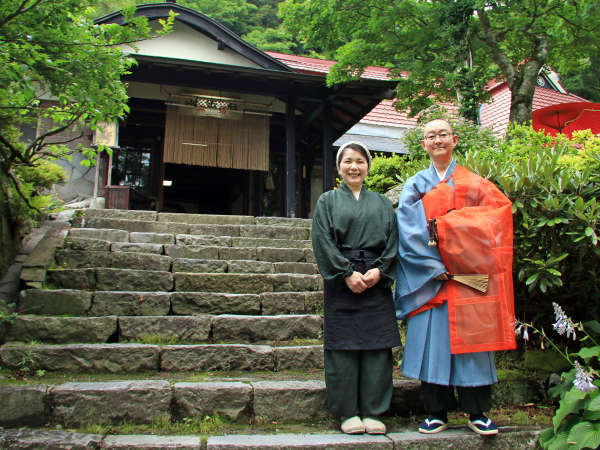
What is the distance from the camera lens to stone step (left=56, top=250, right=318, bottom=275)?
16.9ft

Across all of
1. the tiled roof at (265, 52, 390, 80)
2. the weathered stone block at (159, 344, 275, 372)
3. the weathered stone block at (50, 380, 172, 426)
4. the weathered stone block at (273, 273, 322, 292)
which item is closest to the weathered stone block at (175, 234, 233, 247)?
the weathered stone block at (273, 273, 322, 292)

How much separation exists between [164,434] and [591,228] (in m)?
3.04

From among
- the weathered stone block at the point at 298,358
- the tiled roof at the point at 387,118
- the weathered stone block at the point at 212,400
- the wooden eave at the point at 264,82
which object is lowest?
the weathered stone block at the point at 212,400

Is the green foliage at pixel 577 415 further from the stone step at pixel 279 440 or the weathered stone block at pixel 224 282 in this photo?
the weathered stone block at pixel 224 282

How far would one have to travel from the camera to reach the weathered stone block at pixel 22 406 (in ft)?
9.43

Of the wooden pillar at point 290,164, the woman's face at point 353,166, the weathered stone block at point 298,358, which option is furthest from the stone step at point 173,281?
the wooden pillar at point 290,164

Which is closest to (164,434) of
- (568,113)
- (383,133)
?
(568,113)

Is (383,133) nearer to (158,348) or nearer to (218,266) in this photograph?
(218,266)

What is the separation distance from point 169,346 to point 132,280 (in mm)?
1374

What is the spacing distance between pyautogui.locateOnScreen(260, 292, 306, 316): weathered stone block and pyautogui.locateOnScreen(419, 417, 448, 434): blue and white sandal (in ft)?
6.73

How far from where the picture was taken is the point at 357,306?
3041 mm

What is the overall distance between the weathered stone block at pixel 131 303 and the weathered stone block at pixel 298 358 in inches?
52.5

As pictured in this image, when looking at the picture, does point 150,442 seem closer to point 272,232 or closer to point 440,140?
point 440,140

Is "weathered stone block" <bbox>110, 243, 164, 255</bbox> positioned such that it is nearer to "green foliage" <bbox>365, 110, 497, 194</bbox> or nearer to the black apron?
the black apron
